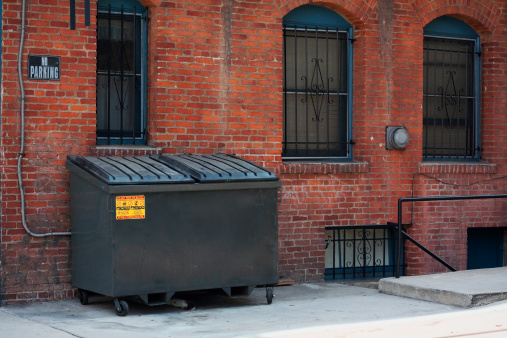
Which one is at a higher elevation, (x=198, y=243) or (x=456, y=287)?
(x=198, y=243)

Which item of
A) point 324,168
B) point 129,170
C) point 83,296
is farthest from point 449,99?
point 83,296

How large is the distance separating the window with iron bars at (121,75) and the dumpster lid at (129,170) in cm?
86

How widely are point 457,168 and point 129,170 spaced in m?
4.87

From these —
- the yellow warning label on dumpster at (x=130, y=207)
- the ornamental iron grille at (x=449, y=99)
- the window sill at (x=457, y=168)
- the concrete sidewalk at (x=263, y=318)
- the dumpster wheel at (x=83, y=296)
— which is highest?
the ornamental iron grille at (x=449, y=99)

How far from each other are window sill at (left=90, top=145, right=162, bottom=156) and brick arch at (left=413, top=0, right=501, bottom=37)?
12.9ft

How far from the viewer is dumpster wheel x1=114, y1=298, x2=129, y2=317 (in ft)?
26.7

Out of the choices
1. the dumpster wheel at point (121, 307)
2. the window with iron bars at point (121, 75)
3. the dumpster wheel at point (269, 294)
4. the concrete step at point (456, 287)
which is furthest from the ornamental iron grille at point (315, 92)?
the dumpster wheel at point (121, 307)

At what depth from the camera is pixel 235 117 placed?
1005 centimetres

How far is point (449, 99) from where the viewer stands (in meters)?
11.7

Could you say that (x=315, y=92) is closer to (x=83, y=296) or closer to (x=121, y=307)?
(x=83, y=296)

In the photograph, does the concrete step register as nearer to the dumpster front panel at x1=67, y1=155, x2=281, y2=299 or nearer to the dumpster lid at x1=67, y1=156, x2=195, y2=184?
the dumpster front panel at x1=67, y1=155, x2=281, y2=299

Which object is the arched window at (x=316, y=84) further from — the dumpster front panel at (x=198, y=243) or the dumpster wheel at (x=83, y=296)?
the dumpster wheel at (x=83, y=296)

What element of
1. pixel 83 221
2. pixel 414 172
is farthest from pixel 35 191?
pixel 414 172

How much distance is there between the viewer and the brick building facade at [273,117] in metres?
8.88
